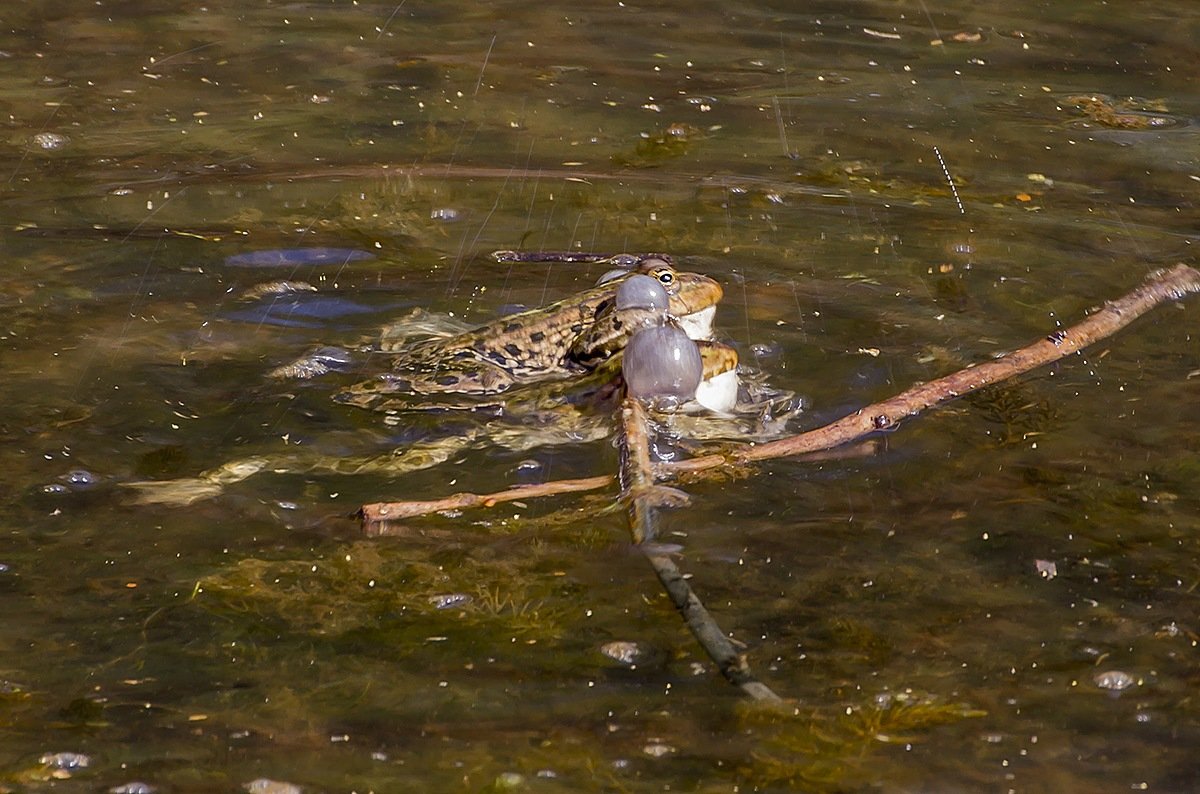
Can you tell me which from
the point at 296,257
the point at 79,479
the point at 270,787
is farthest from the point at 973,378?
the point at 296,257

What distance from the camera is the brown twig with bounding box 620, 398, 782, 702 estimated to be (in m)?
3.19

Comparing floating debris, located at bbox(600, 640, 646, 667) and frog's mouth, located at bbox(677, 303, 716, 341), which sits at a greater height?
floating debris, located at bbox(600, 640, 646, 667)

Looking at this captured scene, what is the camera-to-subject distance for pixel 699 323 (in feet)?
16.8

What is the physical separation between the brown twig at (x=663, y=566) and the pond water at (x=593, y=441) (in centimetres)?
4

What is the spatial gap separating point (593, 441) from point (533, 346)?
69 cm

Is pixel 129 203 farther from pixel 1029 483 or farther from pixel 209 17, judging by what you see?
pixel 1029 483

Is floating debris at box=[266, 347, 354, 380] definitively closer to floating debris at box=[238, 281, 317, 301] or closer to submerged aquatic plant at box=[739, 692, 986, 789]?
floating debris at box=[238, 281, 317, 301]

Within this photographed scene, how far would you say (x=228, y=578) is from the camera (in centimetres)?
366

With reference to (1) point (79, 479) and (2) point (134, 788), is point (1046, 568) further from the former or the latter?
(1) point (79, 479)

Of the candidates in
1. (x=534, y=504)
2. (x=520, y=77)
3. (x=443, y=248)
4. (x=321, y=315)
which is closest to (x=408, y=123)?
(x=520, y=77)

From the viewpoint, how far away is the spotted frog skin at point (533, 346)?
496 cm

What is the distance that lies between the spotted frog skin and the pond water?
0.24 m

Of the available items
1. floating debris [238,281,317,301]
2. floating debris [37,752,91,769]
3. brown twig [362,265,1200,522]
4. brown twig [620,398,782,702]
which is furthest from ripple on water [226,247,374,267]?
floating debris [37,752,91,769]

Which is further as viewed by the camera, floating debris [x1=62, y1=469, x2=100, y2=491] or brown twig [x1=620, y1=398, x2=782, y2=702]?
floating debris [x1=62, y1=469, x2=100, y2=491]
